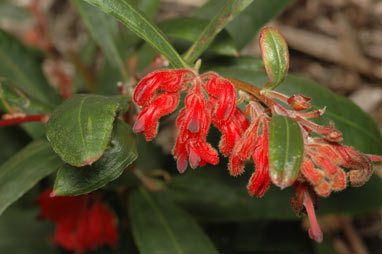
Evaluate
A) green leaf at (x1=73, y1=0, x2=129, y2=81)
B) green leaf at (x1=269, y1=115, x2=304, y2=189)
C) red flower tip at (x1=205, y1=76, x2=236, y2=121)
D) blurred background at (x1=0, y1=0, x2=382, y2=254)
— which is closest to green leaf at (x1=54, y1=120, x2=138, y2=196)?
red flower tip at (x1=205, y1=76, x2=236, y2=121)

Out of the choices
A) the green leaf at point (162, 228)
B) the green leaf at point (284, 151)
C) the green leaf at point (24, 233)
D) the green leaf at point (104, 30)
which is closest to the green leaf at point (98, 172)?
the green leaf at point (284, 151)

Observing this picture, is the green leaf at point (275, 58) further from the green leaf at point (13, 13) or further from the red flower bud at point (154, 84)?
the green leaf at point (13, 13)

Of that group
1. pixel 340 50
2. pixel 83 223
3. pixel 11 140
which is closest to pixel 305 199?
pixel 83 223

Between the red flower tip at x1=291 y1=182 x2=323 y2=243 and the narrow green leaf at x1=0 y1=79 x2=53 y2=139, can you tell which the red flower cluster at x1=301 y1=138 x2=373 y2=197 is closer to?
the red flower tip at x1=291 y1=182 x2=323 y2=243

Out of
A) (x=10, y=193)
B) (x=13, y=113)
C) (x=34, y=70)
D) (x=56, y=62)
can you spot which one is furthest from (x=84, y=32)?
(x=10, y=193)

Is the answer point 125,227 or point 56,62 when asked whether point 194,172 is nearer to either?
point 125,227

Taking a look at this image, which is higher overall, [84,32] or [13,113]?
[13,113]
